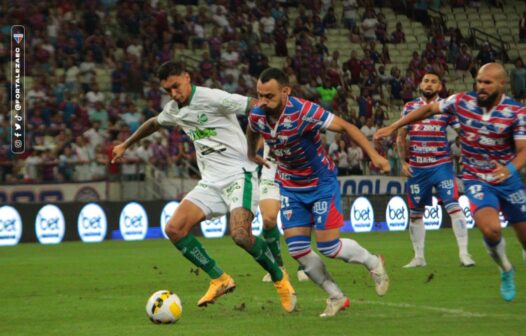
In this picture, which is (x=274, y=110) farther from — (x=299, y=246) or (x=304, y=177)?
(x=299, y=246)

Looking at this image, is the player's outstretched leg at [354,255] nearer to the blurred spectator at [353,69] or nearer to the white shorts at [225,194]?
the white shorts at [225,194]

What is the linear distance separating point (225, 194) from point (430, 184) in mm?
4854

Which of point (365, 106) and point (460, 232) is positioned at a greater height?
point (365, 106)

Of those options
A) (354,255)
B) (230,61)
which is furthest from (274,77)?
(230,61)

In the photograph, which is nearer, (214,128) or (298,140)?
(298,140)

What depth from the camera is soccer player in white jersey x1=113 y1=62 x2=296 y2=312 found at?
1111cm

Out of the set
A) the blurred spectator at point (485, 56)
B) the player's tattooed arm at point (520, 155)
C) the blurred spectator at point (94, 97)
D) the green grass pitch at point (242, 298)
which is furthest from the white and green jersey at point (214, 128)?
the blurred spectator at point (485, 56)

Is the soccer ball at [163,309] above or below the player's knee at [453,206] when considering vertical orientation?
below

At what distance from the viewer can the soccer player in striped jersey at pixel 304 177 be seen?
10062 millimetres

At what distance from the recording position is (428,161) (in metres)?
15.5

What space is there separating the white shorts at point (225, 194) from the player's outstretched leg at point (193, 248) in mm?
171

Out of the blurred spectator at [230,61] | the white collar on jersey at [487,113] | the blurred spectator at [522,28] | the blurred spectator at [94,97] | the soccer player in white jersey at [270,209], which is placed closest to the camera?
the white collar on jersey at [487,113]

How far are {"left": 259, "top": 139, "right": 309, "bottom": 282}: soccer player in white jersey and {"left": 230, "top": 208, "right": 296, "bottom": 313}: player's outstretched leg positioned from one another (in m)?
2.06

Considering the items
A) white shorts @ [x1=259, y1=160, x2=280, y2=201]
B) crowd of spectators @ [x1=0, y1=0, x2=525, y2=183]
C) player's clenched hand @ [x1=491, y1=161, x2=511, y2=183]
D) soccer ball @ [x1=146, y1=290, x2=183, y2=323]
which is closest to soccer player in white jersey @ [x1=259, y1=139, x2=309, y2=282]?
white shorts @ [x1=259, y1=160, x2=280, y2=201]
